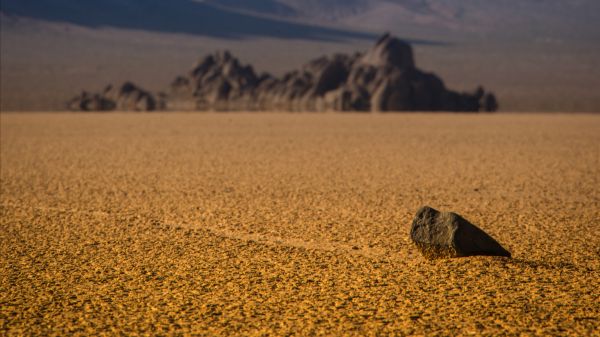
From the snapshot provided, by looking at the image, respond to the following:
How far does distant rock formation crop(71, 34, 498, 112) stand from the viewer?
113 feet

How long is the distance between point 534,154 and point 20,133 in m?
13.9

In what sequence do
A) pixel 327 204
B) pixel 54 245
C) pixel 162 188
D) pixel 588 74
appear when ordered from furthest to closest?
pixel 588 74 < pixel 162 188 < pixel 327 204 < pixel 54 245

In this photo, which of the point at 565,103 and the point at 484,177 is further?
the point at 565,103

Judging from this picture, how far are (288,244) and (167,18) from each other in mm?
106990

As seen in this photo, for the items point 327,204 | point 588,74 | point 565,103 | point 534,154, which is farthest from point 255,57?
point 327,204

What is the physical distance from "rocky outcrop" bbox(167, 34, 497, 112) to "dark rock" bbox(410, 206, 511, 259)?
2831 cm

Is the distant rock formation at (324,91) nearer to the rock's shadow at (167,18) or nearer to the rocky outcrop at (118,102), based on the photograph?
the rocky outcrop at (118,102)

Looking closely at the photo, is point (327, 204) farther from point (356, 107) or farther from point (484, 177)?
point (356, 107)

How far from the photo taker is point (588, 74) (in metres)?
61.3

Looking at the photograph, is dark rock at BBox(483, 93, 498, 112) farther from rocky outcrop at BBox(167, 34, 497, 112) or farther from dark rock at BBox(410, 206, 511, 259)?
dark rock at BBox(410, 206, 511, 259)

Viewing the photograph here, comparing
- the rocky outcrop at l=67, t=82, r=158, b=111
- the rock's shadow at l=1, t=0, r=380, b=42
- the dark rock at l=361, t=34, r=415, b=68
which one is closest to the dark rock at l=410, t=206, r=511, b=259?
the rocky outcrop at l=67, t=82, r=158, b=111

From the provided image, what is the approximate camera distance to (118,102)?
36844 millimetres

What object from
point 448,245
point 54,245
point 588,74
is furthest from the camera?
point 588,74

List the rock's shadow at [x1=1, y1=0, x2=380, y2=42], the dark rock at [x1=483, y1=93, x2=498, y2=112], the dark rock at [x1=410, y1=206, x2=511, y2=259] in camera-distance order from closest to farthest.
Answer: the dark rock at [x1=410, y1=206, x2=511, y2=259]
the dark rock at [x1=483, y1=93, x2=498, y2=112]
the rock's shadow at [x1=1, y1=0, x2=380, y2=42]
